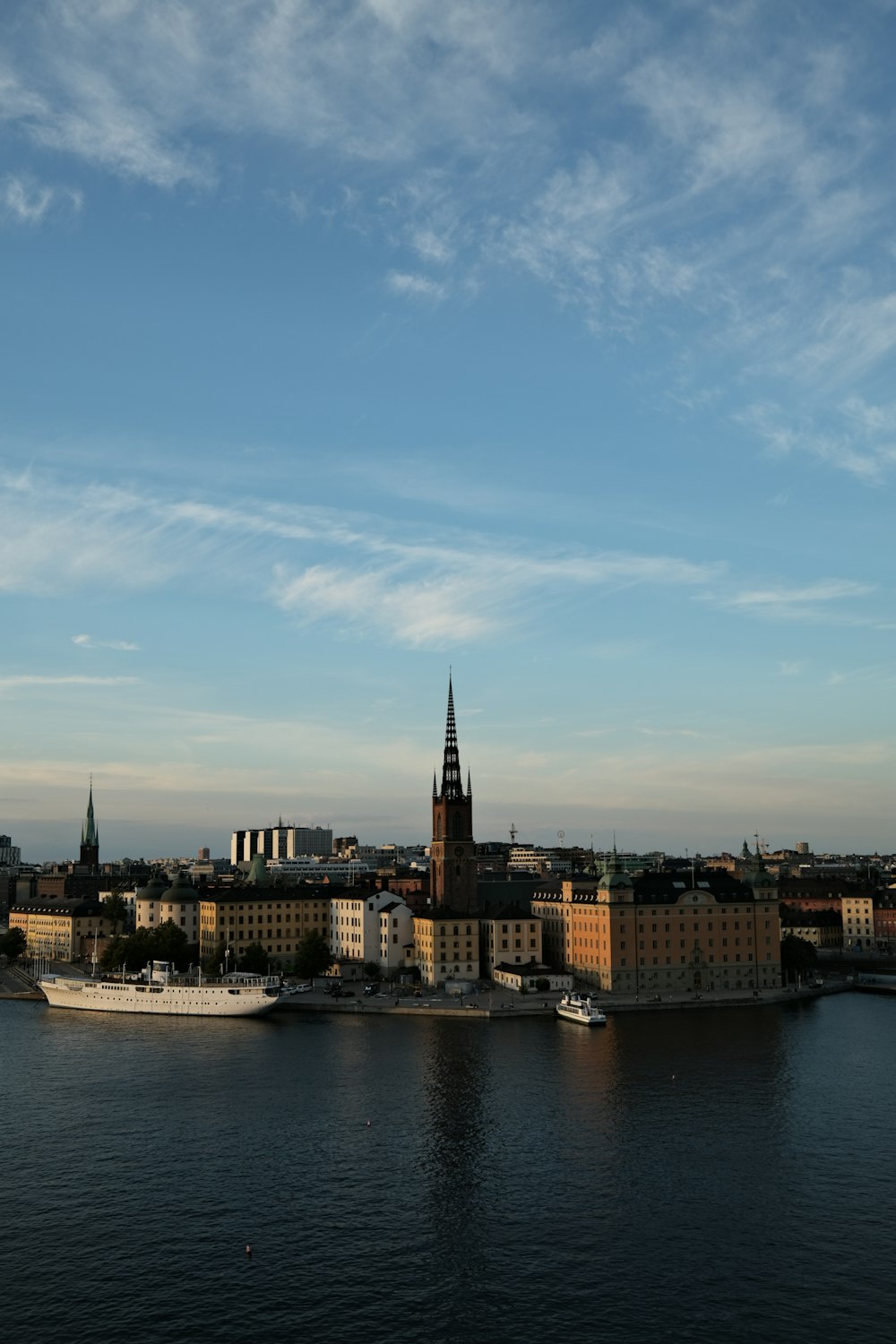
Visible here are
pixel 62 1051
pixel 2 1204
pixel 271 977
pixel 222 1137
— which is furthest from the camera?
pixel 271 977

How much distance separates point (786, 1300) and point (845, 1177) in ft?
53.8

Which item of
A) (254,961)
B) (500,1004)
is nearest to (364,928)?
(254,961)

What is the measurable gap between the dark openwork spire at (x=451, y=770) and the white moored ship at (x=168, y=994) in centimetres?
3436

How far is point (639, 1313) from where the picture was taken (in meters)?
44.5

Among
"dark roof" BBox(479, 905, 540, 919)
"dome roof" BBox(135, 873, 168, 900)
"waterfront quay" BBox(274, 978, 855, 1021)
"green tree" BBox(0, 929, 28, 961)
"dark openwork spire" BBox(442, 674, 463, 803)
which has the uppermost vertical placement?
"dark openwork spire" BBox(442, 674, 463, 803)

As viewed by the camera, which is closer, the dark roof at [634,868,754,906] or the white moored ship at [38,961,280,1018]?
the white moored ship at [38,961,280,1018]

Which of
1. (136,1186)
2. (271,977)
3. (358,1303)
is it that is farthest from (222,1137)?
(271,977)

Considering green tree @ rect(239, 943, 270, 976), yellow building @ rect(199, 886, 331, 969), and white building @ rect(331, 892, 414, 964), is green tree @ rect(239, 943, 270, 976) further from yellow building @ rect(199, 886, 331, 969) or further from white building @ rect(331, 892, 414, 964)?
white building @ rect(331, 892, 414, 964)

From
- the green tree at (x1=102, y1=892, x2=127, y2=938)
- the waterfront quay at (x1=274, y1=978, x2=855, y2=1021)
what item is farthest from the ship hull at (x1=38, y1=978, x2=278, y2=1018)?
the green tree at (x1=102, y1=892, x2=127, y2=938)

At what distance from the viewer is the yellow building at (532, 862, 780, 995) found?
12756 cm

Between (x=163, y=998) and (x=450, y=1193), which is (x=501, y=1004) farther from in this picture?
(x=450, y=1193)

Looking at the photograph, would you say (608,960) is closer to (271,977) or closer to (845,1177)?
(271,977)

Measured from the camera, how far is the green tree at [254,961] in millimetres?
141875

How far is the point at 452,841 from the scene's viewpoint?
486ft
